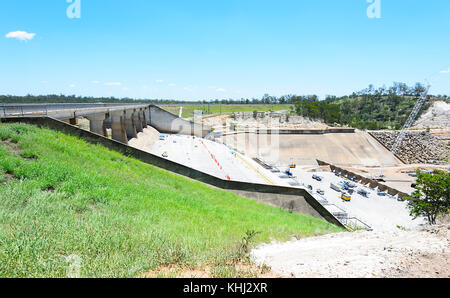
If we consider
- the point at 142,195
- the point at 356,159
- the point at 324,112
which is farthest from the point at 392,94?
the point at 142,195

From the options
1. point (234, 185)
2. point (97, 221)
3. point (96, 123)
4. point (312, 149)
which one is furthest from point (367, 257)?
point (312, 149)

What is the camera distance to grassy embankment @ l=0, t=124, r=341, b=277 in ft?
11.1

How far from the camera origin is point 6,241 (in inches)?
135

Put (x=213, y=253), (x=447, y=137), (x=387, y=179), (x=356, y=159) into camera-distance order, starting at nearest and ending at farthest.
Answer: (x=213, y=253), (x=387, y=179), (x=356, y=159), (x=447, y=137)

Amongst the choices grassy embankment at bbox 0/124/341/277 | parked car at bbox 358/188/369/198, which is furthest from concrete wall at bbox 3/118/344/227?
parked car at bbox 358/188/369/198

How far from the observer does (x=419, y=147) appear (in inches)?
2395

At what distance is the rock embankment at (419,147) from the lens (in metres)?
55.1

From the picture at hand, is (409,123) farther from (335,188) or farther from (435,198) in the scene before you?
(435,198)

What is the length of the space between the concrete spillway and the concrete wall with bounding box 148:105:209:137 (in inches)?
240

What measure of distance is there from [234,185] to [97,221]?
8.92 metres

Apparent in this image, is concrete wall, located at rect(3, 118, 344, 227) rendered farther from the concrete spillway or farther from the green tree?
the concrete spillway
